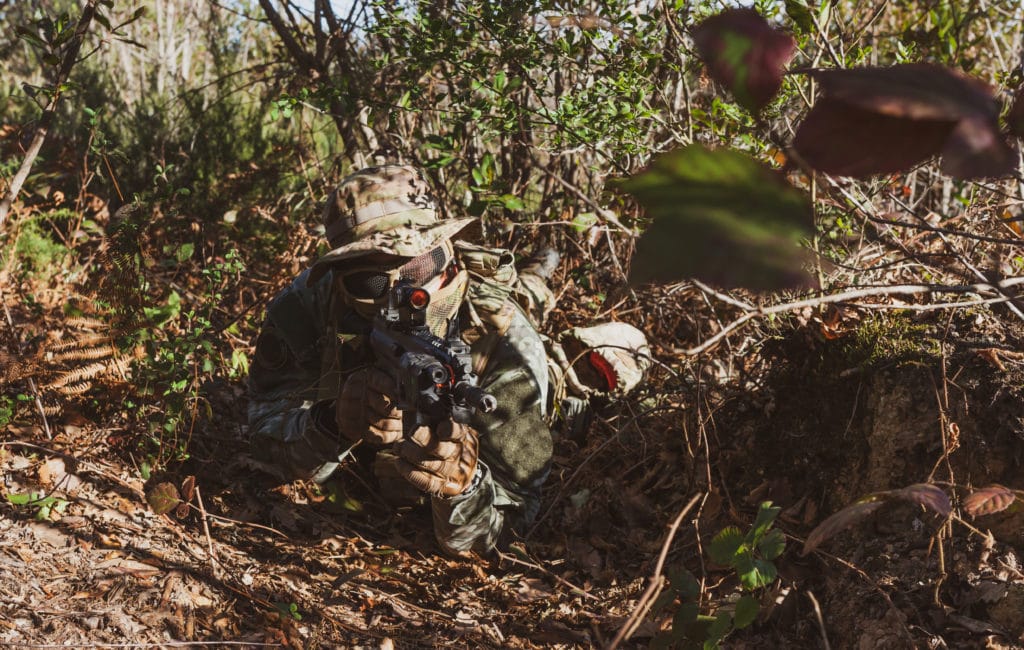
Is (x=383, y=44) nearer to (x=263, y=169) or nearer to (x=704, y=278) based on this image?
(x=263, y=169)

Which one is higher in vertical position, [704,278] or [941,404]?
[704,278]

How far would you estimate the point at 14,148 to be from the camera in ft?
18.9

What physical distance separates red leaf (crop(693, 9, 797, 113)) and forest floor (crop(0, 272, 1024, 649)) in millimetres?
1246

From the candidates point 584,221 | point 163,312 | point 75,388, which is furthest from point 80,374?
point 584,221

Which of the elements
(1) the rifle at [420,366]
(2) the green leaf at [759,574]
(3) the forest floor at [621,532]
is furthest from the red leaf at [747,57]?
(1) the rifle at [420,366]

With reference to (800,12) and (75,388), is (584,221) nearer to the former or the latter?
(800,12)

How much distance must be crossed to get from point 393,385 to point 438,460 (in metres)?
0.33

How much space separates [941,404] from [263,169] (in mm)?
4779

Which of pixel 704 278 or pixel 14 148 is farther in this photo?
pixel 14 148

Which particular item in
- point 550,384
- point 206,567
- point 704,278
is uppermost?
point 704,278

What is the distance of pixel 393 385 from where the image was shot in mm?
2859

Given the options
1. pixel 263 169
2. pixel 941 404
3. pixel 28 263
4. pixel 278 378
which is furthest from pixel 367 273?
pixel 263 169

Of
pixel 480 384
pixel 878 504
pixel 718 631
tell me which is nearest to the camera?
pixel 878 504

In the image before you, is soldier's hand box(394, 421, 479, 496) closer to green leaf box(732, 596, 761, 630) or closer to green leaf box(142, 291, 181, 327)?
green leaf box(142, 291, 181, 327)
